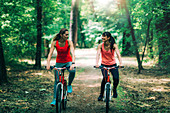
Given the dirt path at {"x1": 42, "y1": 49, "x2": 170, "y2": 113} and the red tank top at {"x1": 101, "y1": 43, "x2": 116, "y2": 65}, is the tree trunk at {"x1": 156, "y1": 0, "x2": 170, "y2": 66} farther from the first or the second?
the red tank top at {"x1": 101, "y1": 43, "x2": 116, "y2": 65}

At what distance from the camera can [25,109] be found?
226 inches

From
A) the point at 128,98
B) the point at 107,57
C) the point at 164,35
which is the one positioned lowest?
the point at 128,98

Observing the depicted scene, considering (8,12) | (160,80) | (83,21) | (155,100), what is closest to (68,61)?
(155,100)

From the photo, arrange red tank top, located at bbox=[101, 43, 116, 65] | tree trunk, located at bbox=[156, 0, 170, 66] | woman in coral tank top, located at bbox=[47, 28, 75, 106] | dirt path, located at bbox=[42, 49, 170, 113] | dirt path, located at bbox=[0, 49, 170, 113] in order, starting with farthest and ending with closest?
tree trunk, located at bbox=[156, 0, 170, 66]
dirt path, located at bbox=[42, 49, 170, 113]
dirt path, located at bbox=[0, 49, 170, 113]
red tank top, located at bbox=[101, 43, 116, 65]
woman in coral tank top, located at bbox=[47, 28, 75, 106]

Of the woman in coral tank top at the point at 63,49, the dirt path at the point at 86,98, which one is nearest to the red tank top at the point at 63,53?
the woman in coral tank top at the point at 63,49

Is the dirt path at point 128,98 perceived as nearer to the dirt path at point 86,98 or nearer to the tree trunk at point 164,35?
the dirt path at point 86,98

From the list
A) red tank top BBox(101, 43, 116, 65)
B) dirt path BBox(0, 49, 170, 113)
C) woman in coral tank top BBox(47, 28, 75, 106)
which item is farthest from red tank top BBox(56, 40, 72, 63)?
dirt path BBox(0, 49, 170, 113)

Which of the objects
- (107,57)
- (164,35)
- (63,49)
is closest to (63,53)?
(63,49)

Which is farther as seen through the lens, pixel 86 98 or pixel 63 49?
pixel 86 98

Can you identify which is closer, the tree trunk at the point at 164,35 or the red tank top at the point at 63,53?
the red tank top at the point at 63,53

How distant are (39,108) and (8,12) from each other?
18.1 ft

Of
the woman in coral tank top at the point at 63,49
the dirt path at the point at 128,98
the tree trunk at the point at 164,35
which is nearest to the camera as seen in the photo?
the woman in coral tank top at the point at 63,49

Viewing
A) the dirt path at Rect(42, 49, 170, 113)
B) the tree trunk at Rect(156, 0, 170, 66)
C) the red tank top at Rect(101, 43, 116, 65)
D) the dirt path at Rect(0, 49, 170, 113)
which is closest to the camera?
the red tank top at Rect(101, 43, 116, 65)

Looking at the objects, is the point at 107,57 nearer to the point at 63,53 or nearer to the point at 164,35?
the point at 63,53
